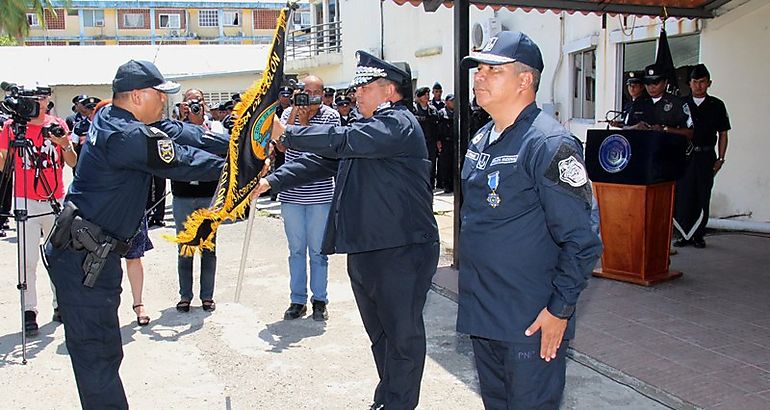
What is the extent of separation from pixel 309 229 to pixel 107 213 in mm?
2533

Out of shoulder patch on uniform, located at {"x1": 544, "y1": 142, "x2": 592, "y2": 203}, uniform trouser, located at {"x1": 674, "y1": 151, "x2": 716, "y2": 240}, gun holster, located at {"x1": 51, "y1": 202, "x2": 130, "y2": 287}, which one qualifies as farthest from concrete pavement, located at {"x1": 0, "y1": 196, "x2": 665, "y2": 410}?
uniform trouser, located at {"x1": 674, "y1": 151, "x2": 716, "y2": 240}

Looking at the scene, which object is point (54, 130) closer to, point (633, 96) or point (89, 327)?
point (89, 327)

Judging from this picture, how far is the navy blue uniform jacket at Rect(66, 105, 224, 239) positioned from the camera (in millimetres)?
3469

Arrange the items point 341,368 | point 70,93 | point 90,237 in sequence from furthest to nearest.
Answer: point 70,93 < point 341,368 < point 90,237

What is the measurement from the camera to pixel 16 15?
4238 cm

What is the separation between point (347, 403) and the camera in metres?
4.39

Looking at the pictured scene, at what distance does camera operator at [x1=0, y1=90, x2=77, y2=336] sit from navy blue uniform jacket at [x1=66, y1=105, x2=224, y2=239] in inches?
87.2

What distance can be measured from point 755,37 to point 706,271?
326 cm

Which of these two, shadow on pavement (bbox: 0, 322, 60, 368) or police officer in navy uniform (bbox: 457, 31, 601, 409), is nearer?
police officer in navy uniform (bbox: 457, 31, 601, 409)

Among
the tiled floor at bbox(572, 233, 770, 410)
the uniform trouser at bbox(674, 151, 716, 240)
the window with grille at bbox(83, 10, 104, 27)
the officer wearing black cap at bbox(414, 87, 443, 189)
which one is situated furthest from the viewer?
the window with grille at bbox(83, 10, 104, 27)

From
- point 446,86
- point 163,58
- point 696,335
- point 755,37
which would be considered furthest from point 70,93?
point 696,335

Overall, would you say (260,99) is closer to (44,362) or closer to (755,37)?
(44,362)

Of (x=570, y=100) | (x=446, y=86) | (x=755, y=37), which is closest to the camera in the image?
(x=755, y=37)

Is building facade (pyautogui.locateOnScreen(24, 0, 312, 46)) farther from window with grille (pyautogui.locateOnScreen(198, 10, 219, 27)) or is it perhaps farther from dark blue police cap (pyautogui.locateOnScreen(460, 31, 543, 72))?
dark blue police cap (pyautogui.locateOnScreen(460, 31, 543, 72))
